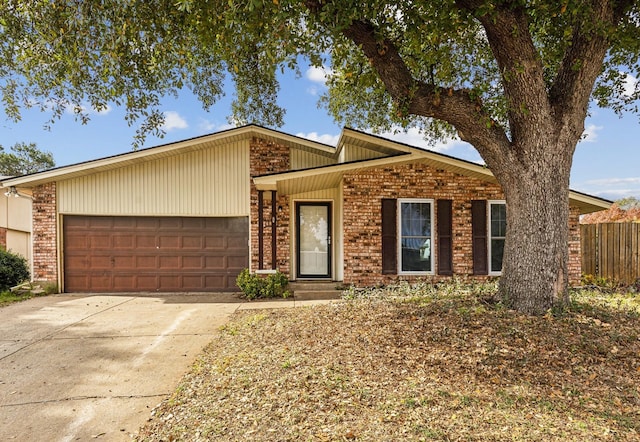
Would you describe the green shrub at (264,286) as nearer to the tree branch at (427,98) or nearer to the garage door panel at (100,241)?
the garage door panel at (100,241)

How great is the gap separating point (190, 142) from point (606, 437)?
9575mm

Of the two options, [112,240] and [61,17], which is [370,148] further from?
[112,240]

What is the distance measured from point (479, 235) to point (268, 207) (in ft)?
18.5

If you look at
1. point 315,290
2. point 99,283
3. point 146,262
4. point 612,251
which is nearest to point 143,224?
point 146,262

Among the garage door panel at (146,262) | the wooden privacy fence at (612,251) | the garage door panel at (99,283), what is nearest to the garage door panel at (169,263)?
the garage door panel at (146,262)

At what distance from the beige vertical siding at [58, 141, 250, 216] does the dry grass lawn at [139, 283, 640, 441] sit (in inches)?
210

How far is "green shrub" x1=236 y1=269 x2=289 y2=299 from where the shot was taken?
884cm

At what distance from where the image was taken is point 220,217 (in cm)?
1018

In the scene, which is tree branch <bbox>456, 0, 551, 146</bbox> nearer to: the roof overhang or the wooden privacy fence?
the roof overhang

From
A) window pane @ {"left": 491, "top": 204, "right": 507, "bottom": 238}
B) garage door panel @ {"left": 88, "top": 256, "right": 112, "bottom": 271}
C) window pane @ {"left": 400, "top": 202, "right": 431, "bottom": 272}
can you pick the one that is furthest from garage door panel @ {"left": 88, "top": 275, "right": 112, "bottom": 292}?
window pane @ {"left": 491, "top": 204, "right": 507, "bottom": 238}

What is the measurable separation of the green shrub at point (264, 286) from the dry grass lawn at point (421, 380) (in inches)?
126

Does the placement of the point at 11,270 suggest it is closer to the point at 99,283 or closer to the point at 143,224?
the point at 99,283

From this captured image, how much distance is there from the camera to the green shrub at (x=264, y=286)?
29.0ft

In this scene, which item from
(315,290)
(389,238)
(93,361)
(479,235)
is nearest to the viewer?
(93,361)
